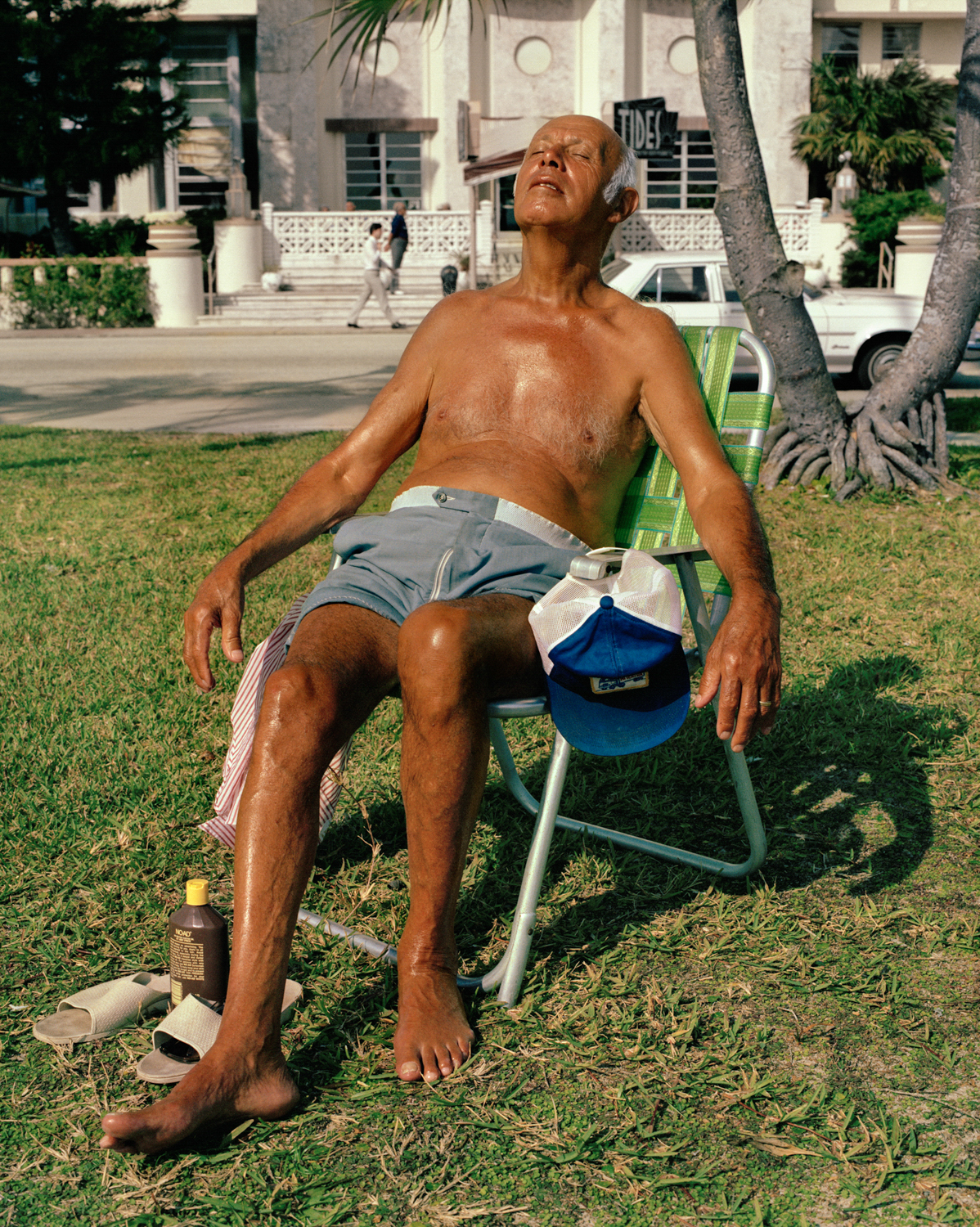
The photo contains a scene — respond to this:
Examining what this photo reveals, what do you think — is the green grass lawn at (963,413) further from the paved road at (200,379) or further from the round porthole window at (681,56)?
the round porthole window at (681,56)

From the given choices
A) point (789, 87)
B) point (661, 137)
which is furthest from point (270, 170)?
point (789, 87)

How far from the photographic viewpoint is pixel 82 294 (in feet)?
74.8

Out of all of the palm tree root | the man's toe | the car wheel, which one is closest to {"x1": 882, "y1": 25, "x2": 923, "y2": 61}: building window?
the car wheel

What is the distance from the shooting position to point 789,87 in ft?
99.2

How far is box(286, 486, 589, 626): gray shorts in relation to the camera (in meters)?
2.68

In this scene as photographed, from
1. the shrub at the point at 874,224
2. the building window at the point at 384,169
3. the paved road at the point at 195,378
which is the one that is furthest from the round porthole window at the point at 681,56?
the paved road at the point at 195,378

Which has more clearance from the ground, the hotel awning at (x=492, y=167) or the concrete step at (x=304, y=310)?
the hotel awning at (x=492, y=167)

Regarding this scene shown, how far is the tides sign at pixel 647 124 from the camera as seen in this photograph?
25.3 m

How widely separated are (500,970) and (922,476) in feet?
17.3

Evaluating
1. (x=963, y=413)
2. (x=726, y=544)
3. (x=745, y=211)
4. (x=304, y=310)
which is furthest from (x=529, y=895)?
(x=304, y=310)

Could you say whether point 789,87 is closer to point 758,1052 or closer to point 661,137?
point 661,137

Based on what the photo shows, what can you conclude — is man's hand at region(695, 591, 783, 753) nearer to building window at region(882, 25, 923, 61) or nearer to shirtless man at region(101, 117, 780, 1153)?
shirtless man at region(101, 117, 780, 1153)

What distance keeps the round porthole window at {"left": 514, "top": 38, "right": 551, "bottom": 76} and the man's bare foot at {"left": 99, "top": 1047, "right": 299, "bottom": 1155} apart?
106 feet

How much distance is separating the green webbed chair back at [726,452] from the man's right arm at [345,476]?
1.87 ft
